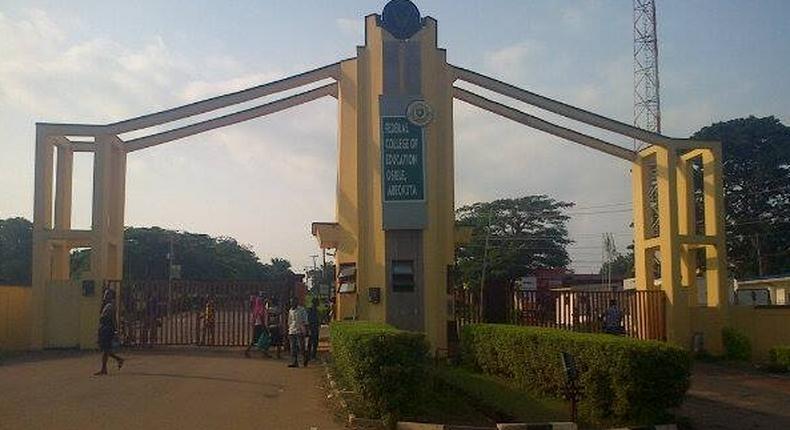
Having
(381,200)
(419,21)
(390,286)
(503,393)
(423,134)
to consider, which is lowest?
(503,393)

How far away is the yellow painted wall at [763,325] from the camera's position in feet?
74.5

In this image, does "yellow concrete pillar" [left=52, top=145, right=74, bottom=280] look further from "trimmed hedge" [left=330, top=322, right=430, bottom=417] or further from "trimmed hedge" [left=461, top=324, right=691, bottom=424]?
"trimmed hedge" [left=461, top=324, right=691, bottom=424]

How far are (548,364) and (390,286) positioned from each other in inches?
293

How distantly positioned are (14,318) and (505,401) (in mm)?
→ 15511

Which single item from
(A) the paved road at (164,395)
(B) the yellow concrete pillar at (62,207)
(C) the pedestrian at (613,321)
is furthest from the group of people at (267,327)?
A: (C) the pedestrian at (613,321)

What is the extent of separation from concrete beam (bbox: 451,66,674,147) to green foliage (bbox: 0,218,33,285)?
41126 millimetres

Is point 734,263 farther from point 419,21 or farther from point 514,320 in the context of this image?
point 419,21

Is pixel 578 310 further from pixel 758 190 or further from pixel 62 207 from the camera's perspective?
pixel 758 190

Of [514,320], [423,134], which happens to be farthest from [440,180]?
[514,320]

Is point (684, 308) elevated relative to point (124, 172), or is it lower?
lower

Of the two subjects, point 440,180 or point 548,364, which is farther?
point 440,180

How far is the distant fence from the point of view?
22.4m

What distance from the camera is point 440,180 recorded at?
21.2 metres

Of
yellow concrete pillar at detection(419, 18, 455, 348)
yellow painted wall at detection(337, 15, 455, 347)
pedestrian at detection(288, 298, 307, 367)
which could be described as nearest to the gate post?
yellow concrete pillar at detection(419, 18, 455, 348)
